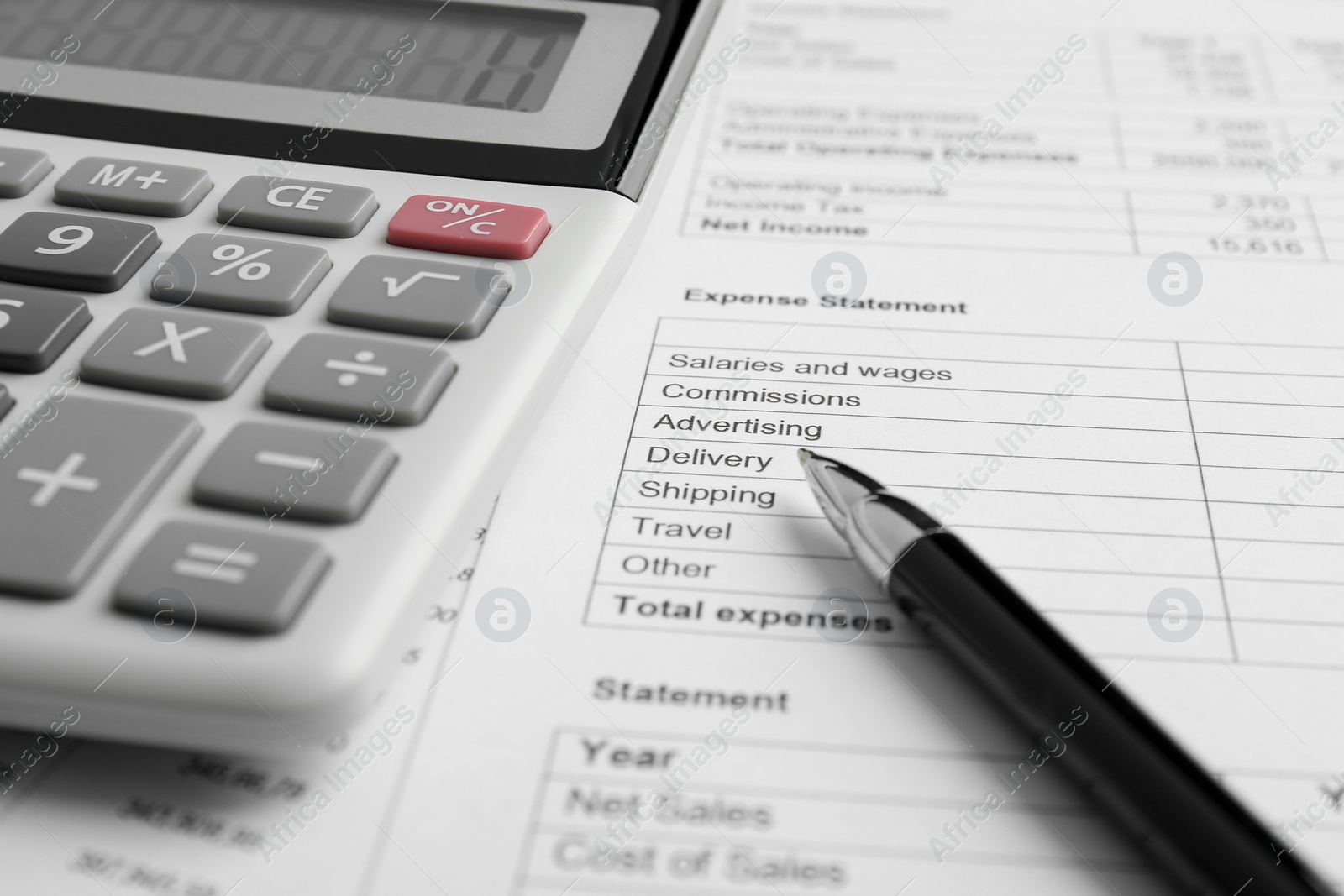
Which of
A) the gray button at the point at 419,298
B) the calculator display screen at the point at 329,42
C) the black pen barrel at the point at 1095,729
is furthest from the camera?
the calculator display screen at the point at 329,42

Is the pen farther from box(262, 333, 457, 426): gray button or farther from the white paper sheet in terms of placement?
box(262, 333, 457, 426): gray button

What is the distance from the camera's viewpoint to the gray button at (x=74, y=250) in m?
0.38

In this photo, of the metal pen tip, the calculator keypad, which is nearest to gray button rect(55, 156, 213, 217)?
the calculator keypad

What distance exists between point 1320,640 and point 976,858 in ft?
0.45

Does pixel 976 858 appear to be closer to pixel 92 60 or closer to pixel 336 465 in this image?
pixel 336 465

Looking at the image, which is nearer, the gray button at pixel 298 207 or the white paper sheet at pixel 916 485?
the white paper sheet at pixel 916 485

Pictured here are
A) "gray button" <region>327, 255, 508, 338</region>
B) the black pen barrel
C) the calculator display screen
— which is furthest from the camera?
the calculator display screen

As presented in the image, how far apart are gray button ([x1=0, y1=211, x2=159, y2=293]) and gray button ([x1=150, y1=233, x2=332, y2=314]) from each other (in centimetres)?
1

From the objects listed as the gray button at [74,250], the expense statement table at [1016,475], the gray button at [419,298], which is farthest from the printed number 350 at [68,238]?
the expense statement table at [1016,475]

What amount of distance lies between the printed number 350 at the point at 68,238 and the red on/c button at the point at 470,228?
0.11 m

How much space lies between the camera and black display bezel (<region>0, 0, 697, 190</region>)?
17.4 inches

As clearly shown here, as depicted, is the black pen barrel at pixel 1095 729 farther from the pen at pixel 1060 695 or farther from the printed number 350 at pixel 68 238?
the printed number 350 at pixel 68 238

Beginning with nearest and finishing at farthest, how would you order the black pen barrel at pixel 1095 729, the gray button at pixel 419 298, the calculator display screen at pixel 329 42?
the black pen barrel at pixel 1095 729 → the gray button at pixel 419 298 → the calculator display screen at pixel 329 42

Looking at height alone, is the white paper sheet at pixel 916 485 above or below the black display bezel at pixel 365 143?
below
